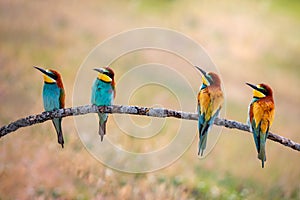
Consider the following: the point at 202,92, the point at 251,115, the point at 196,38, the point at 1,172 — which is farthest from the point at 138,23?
the point at 1,172

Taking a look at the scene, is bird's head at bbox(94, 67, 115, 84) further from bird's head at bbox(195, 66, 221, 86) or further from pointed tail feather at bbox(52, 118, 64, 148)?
bird's head at bbox(195, 66, 221, 86)

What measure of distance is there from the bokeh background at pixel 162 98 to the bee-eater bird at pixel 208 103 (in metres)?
0.41

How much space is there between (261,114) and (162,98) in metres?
0.68

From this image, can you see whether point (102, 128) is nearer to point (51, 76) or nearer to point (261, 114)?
point (51, 76)

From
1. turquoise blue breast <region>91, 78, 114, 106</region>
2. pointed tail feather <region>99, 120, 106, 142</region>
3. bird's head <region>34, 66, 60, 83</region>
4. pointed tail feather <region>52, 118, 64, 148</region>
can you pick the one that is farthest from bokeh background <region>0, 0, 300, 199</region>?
turquoise blue breast <region>91, 78, 114, 106</region>

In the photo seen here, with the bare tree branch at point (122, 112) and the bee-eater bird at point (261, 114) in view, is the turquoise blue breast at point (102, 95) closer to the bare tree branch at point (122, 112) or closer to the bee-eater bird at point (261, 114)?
the bare tree branch at point (122, 112)

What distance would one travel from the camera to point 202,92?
2.74 metres

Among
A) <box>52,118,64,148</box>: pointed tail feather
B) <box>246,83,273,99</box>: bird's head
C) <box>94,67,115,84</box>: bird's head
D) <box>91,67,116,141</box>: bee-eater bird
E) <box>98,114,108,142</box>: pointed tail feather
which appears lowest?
<box>52,118,64,148</box>: pointed tail feather

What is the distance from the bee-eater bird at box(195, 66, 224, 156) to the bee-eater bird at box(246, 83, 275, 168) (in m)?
0.18

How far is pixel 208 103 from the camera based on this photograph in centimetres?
269

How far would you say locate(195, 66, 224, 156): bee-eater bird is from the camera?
8.76ft

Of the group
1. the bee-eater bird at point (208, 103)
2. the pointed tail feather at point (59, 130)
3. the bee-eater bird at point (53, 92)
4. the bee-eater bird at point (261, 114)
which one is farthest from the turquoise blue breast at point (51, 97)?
the bee-eater bird at point (261, 114)

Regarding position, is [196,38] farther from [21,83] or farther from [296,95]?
[21,83]

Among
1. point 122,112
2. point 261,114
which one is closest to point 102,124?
point 122,112
